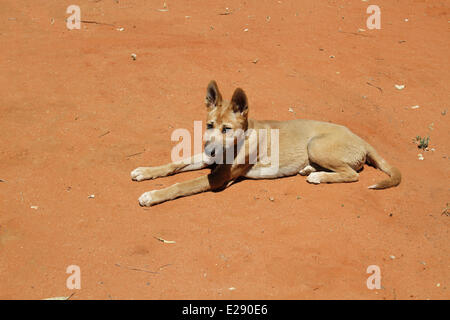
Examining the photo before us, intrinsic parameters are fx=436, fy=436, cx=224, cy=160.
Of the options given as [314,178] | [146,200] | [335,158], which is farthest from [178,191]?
[335,158]

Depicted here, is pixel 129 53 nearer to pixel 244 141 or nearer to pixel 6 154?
pixel 6 154

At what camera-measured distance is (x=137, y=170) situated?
15.9 ft

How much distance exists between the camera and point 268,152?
5.09 meters

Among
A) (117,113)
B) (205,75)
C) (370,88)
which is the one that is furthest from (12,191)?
(370,88)

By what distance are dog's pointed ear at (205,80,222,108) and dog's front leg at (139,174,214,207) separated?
2.55 ft

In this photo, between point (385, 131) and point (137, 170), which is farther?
point (385, 131)

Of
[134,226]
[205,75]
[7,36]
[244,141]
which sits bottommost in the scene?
[134,226]

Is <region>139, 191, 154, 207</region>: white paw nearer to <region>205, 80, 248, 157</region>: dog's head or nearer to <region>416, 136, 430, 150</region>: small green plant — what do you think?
<region>205, 80, 248, 157</region>: dog's head

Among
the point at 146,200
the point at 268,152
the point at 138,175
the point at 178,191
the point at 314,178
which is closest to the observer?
the point at 146,200

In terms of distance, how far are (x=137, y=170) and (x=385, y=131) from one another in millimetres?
3567

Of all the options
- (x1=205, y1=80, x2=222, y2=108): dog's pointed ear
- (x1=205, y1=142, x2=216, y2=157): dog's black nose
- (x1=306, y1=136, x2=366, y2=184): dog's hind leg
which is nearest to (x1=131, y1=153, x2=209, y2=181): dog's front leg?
(x1=205, y1=142, x2=216, y2=157): dog's black nose

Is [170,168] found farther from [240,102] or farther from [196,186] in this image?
[240,102]

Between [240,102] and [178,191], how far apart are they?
1.13 meters

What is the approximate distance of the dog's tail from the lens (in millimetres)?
4887
